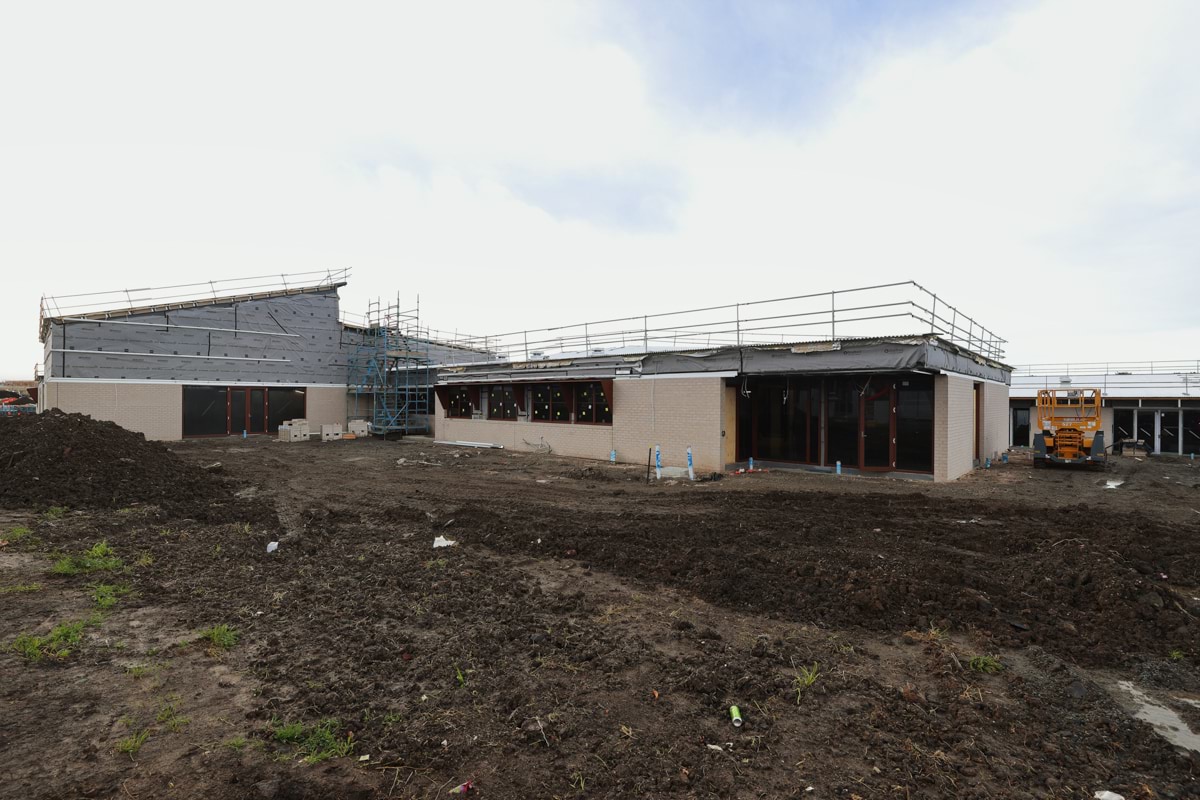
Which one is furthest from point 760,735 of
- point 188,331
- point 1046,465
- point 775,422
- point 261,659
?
point 188,331

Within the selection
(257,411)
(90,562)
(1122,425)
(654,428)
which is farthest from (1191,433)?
(257,411)

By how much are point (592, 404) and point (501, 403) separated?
221 inches

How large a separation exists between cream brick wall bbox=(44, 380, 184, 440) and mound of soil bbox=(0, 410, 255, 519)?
42.5 ft

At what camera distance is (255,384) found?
30047 mm

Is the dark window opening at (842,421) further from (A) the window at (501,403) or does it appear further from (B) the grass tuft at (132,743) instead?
(B) the grass tuft at (132,743)

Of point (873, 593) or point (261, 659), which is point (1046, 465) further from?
point (261, 659)

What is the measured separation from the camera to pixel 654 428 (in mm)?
18109

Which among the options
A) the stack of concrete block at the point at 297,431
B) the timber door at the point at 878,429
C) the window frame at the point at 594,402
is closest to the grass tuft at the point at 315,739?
the timber door at the point at 878,429

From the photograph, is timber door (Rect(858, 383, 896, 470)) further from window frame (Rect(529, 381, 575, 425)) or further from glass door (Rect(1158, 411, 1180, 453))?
glass door (Rect(1158, 411, 1180, 453))

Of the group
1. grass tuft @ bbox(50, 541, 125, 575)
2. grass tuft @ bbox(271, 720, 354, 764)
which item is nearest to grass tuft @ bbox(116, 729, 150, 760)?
grass tuft @ bbox(271, 720, 354, 764)

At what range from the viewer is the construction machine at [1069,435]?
688 inches

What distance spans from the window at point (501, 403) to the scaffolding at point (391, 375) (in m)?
8.04

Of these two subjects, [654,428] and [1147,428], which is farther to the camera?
[1147,428]

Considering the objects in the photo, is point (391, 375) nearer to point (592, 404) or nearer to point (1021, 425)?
point (592, 404)
